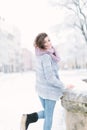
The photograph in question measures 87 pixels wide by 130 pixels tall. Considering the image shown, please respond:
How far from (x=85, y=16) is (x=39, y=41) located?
6.43 meters

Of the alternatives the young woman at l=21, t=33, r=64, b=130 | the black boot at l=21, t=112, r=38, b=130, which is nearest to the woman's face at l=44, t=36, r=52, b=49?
the young woman at l=21, t=33, r=64, b=130

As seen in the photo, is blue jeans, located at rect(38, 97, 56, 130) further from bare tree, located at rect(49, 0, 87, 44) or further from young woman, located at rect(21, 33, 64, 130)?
bare tree, located at rect(49, 0, 87, 44)

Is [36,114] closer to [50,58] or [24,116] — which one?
[24,116]

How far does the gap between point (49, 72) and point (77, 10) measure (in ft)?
22.7

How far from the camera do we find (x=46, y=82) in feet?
9.32

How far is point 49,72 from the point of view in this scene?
9.13ft

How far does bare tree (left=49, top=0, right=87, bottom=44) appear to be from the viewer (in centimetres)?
913

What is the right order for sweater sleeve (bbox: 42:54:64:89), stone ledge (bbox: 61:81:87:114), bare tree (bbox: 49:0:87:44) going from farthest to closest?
bare tree (bbox: 49:0:87:44)
sweater sleeve (bbox: 42:54:64:89)
stone ledge (bbox: 61:81:87:114)

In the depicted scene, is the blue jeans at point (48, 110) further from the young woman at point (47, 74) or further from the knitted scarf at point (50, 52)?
the knitted scarf at point (50, 52)

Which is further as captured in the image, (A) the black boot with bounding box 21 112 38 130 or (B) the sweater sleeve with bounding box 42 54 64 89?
(A) the black boot with bounding box 21 112 38 130

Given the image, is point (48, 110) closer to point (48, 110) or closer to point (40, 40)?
point (48, 110)

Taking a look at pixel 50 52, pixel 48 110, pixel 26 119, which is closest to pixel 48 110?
pixel 48 110

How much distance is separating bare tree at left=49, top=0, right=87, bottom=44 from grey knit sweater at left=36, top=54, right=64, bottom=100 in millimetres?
6144

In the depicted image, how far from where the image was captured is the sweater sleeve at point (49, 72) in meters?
2.78
